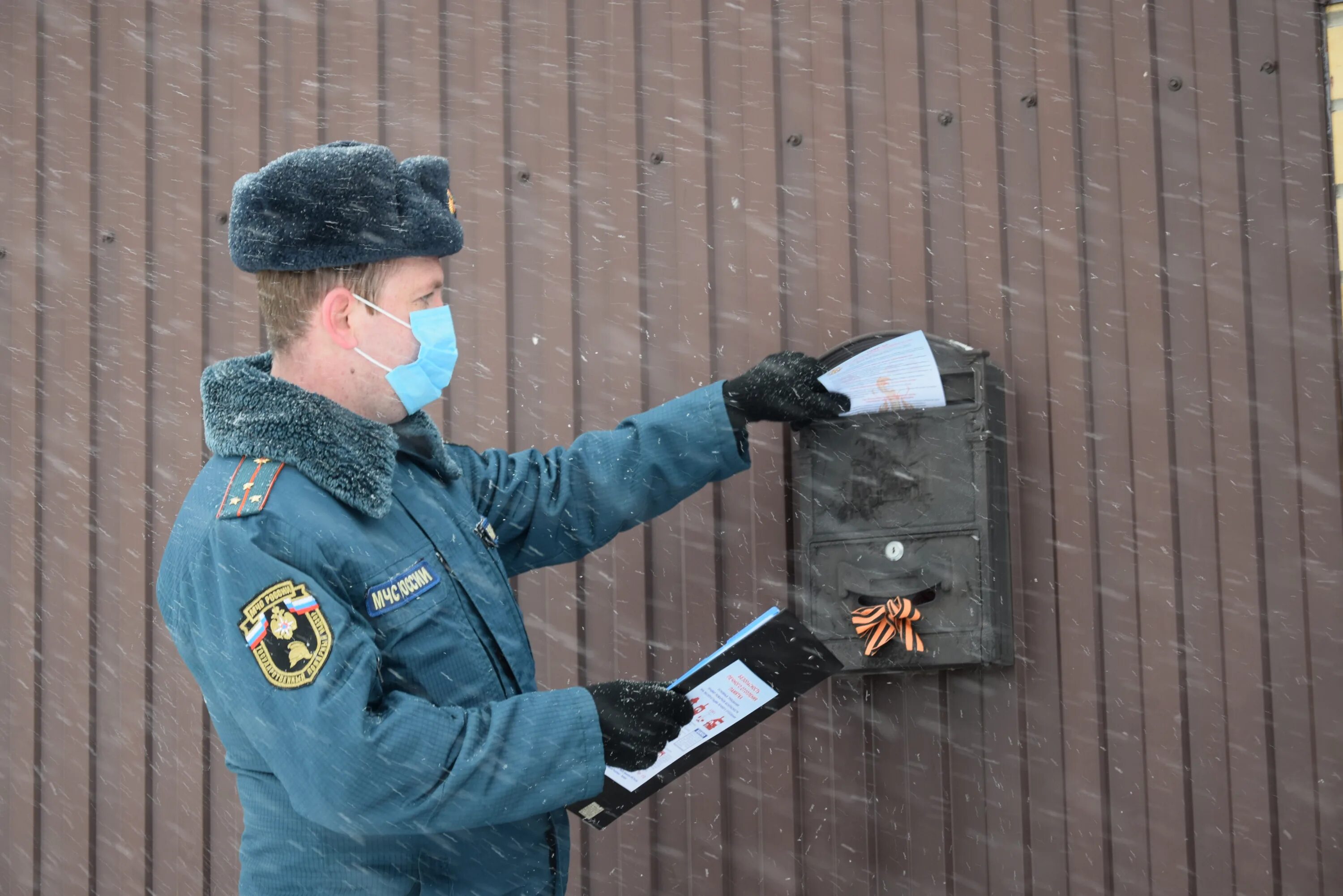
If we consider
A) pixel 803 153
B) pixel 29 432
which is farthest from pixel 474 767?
pixel 29 432

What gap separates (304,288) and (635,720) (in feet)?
3.63

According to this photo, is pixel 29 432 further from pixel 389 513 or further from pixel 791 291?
pixel 791 291

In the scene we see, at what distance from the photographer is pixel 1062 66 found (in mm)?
3486

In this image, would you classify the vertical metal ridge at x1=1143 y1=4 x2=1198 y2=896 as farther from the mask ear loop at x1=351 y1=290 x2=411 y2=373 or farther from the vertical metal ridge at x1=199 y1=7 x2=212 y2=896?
the vertical metal ridge at x1=199 y1=7 x2=212 y2=896

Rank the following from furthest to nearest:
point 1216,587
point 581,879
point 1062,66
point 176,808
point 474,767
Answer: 1. point 176,808
2. point 581,879
3. point 1062,66
4. point 1216,587
5. point 474,767

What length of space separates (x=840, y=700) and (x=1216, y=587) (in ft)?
3.16

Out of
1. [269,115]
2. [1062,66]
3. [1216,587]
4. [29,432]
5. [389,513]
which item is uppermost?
[1062,66]

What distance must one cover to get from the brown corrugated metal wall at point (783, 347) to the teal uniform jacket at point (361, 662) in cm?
93

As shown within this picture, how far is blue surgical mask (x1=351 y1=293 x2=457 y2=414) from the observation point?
9.25ft

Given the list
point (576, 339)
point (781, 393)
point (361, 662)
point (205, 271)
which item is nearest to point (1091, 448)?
point (781, 393)

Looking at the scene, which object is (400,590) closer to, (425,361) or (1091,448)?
(425,361)

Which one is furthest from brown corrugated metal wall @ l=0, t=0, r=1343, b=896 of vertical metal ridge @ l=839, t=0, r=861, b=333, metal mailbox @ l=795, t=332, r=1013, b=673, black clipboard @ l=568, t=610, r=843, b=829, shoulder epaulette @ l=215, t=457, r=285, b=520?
shoulder epaulette @ l=215, t=457, r=285, b=520

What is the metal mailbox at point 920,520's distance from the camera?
322 centimetres

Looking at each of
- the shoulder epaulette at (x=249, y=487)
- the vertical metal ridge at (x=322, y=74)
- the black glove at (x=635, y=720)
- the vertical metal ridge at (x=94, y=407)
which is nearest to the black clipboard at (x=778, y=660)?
the black glove at (x=635, y=720)
